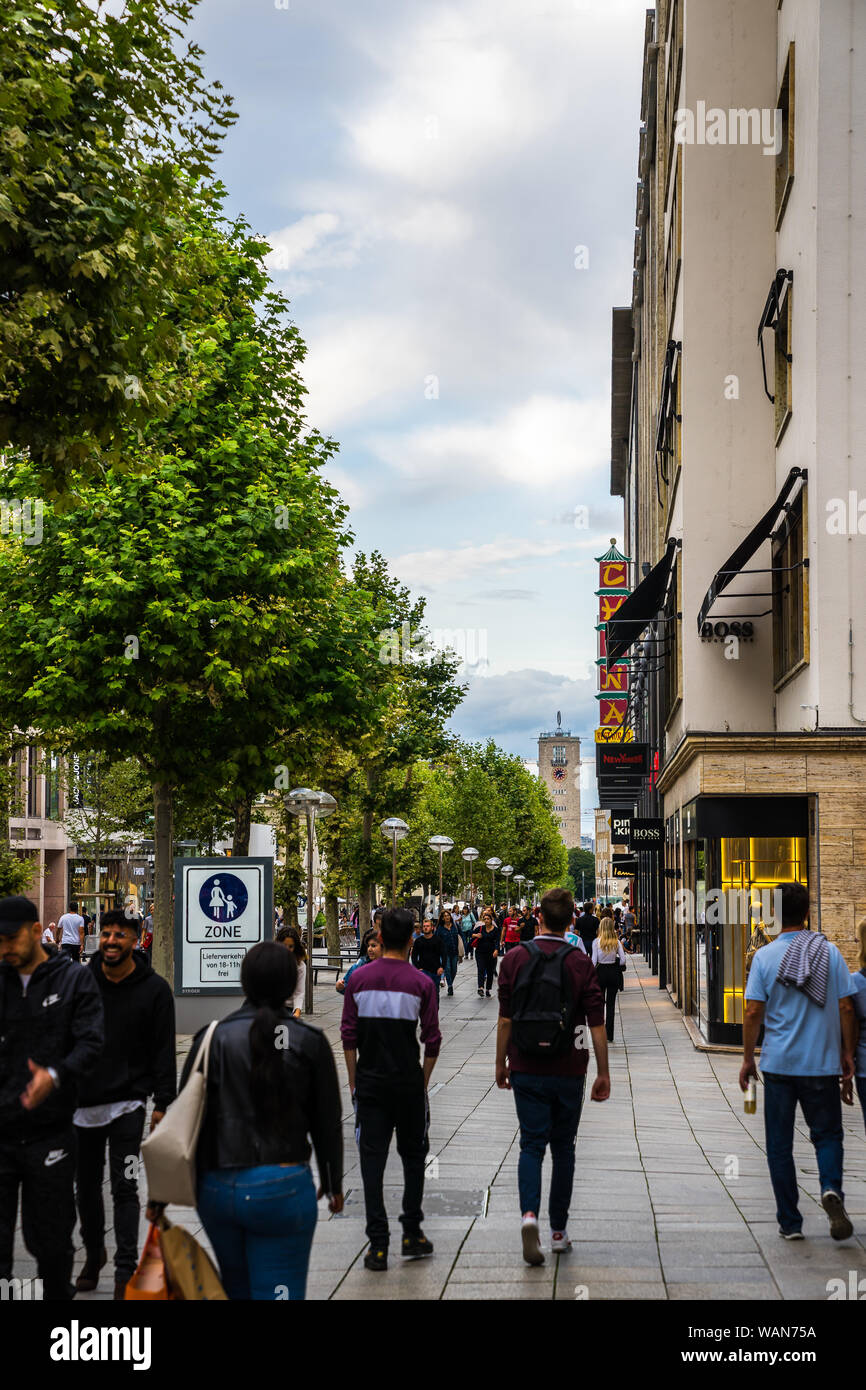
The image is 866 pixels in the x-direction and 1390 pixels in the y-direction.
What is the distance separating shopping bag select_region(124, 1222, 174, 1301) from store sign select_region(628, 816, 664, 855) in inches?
1181

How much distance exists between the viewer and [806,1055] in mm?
8180

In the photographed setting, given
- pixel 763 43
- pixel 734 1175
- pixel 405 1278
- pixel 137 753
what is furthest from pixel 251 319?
pixel 405 1278

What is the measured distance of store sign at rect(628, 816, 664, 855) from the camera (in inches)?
1377

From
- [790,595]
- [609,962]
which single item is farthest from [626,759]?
[790,595]

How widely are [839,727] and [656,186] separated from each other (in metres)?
24.2

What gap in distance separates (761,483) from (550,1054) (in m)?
15.7

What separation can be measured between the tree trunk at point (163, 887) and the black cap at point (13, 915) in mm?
14799

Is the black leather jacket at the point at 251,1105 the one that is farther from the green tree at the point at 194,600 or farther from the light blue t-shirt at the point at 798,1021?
the green tree at the point at 194,600

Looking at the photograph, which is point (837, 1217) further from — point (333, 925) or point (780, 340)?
point (333, 925)

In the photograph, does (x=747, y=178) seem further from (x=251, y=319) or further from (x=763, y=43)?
(x=251, y=319)

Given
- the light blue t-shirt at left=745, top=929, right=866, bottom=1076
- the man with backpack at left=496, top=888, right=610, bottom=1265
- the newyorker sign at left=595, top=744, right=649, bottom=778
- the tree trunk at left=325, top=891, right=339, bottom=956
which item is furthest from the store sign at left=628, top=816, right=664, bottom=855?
the man with backpack at left=496, top=888, right=610, bottom=1265

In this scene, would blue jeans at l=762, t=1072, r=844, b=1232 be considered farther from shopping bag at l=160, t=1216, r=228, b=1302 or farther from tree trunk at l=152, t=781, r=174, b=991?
tree trunk at l=152, t=781, r=174, b=991

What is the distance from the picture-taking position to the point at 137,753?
2178 centimetres

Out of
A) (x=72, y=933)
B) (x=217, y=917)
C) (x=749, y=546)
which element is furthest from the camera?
(x=72, y=933)
